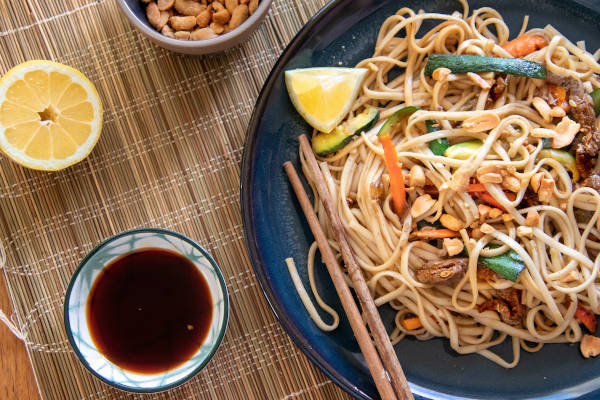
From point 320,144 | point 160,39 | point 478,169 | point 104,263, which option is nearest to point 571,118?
point 478,169

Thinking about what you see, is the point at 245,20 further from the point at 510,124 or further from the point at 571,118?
the point at 571,118

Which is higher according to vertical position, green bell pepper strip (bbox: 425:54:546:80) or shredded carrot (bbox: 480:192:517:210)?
green bell pepper strip (bbox: 425:54:546:80)

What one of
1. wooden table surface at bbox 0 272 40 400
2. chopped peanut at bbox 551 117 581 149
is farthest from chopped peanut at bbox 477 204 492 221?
wooden table surface at bbox 0 272 40 400

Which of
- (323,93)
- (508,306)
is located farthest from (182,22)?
(508,306)

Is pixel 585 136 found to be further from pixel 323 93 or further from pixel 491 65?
pixel 323 93

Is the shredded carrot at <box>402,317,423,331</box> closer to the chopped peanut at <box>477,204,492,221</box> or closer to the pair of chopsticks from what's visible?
the pair of chopsticks

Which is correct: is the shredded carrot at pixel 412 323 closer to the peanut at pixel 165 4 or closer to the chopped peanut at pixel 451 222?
the chopped peanut at pixel 451 222
